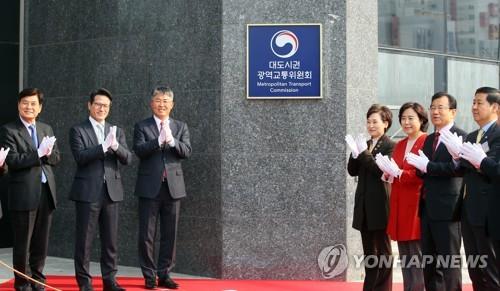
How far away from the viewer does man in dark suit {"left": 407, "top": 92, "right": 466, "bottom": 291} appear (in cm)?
657

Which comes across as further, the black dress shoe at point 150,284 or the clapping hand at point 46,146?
the black dress shoe at point 150,284

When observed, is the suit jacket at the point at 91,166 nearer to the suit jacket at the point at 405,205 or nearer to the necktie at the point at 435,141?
the suit jacket at the point at 405,205

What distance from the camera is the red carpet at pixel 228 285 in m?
8.09

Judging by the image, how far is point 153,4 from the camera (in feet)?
30.3

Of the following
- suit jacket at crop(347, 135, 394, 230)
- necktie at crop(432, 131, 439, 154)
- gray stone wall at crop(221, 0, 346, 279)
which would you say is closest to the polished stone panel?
gray stone wall at crop(221, 0, 346, 279)

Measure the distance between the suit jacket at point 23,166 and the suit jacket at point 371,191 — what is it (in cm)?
308

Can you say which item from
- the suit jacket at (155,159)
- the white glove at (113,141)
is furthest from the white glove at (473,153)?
the white glove at (113,141)

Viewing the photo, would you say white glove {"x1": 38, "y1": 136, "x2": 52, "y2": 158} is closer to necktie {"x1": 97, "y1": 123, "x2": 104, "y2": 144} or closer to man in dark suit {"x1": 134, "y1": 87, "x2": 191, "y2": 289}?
necktie {"x1": 97, "y1": 123, "x2": 104, "y2": 144}

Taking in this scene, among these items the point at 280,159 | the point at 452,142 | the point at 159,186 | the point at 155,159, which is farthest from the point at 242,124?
the point at 452,142

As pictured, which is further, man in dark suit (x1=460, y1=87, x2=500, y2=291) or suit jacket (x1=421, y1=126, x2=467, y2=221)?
suit jacket (x1=421, y1=126, x2=467, y2=221)

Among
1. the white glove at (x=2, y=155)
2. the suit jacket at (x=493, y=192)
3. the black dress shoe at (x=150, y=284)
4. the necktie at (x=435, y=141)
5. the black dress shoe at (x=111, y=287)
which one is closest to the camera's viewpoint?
the suit jacket at (x=493, y=192)

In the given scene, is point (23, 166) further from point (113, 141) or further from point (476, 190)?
point (476, 190)

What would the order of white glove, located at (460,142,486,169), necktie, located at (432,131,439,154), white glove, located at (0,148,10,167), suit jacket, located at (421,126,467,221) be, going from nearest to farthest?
1. white glove, located at (460,142,486,169)
2. suit jacket, located at (421,126,467,221)
3. necktie, located at (432,131,439,154)
4. white glove, located at (0,148,10,167)

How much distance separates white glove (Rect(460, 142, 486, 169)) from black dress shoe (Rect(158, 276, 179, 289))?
3.50 metres
